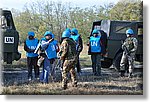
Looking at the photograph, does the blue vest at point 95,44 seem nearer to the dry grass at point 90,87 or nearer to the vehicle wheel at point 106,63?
the vehicle wheel at point 106,63

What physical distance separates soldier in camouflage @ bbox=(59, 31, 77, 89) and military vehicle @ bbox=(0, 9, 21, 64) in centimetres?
70

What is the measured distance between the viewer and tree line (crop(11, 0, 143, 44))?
6.21 metres

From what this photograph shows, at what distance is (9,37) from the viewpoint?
6.19 meters

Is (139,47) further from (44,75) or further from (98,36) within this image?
(44,75)

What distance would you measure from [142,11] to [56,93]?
179cm

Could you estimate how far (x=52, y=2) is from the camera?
6.23 metres

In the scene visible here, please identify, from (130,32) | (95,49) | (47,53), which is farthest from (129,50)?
(47,53)

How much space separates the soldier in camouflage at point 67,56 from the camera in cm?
604

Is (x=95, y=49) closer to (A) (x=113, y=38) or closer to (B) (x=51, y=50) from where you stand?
(A) (x=113, y=38)

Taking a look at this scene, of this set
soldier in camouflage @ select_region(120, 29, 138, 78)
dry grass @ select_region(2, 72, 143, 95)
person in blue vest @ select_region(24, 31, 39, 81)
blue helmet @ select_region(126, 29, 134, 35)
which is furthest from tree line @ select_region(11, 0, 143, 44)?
dry grass @ select_region(2, 72, 143, 95)

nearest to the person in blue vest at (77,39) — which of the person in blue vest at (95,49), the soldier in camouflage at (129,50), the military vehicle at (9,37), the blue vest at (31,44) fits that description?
the person in blue vest at (95,49)

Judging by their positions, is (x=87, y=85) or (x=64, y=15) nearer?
(x=87, y=85)

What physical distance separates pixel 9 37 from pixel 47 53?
631 mm

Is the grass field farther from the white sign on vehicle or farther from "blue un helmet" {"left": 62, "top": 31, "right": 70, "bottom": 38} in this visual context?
"blue un helmet" {"left": 62, "top": 31, "right": 70, "bottom": 38}
